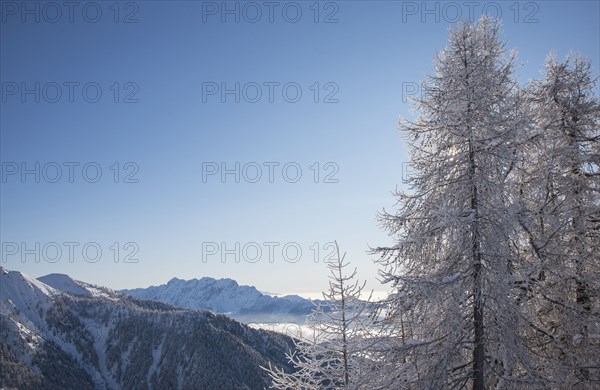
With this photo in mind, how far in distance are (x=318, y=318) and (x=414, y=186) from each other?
4037mm

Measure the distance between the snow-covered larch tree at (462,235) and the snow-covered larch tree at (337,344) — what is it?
2.09 feet

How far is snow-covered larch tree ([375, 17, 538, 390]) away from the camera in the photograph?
24.9ft

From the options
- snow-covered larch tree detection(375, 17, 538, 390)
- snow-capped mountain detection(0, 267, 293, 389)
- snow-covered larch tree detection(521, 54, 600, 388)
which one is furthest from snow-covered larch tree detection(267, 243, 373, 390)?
snow-capped mountain detection(0, 267, 293, 389)

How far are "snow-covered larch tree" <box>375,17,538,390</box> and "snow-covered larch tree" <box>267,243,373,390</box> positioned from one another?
0.64 meters

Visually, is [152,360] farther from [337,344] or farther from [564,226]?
[564,226]

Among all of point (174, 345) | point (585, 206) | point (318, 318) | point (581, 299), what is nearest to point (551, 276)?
point (581, 299)

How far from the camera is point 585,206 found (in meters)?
9.44

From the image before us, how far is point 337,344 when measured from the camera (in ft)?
31.1

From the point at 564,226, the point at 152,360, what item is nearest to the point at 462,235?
the point at 564,226

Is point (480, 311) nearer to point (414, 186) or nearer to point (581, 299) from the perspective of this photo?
point (414, 186)

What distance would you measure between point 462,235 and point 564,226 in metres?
3.36

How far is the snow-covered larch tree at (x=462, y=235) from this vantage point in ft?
24.9

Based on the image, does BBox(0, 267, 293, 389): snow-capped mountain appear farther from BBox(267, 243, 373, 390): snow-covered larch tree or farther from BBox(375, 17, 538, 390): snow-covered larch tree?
BBox(375, 17, 538, 390): snow-covered larch tree

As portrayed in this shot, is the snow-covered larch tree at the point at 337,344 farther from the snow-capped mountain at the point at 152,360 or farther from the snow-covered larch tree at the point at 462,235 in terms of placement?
the snow-capped mountain at the point at 152,360
